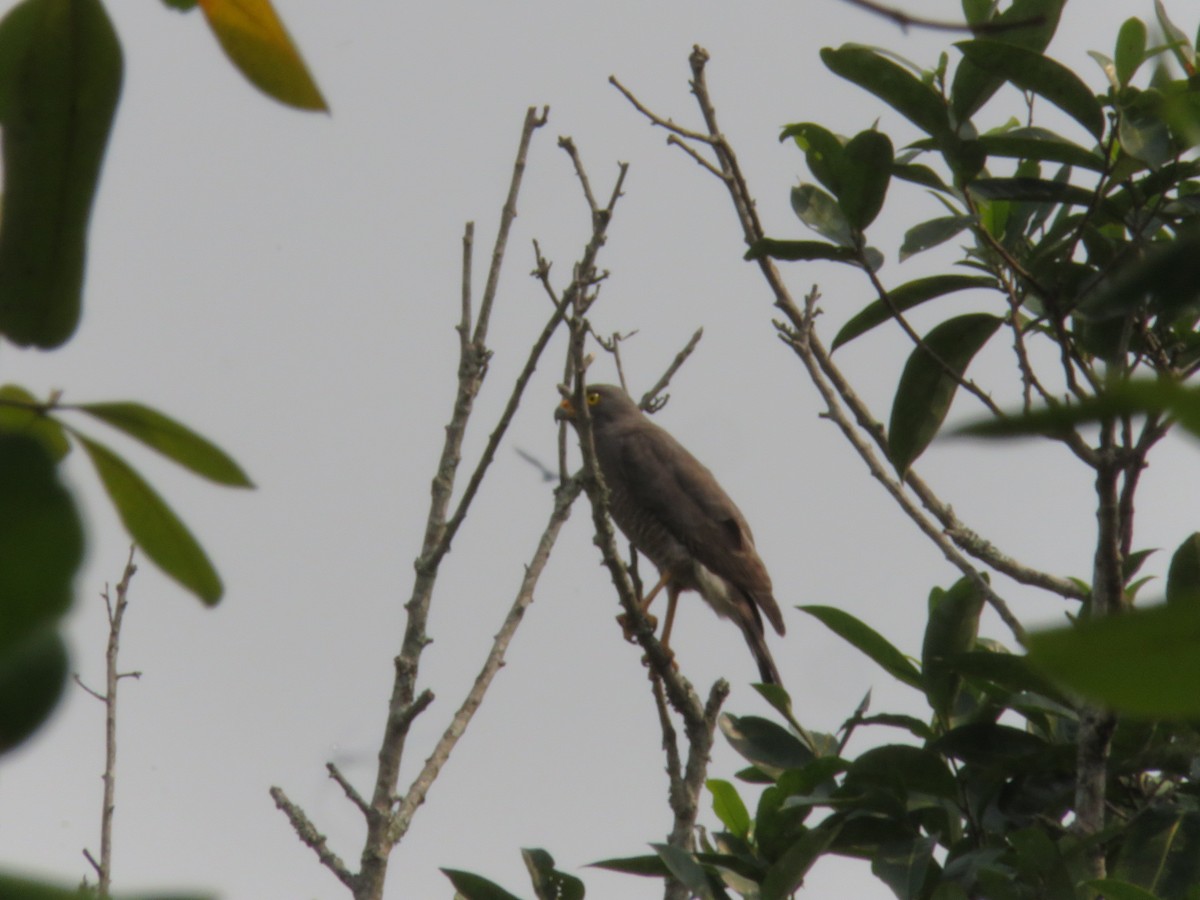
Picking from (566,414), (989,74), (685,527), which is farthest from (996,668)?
(685,527)

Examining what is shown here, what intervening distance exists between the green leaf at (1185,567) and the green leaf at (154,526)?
103 inches

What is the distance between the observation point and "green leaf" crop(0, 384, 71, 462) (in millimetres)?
566

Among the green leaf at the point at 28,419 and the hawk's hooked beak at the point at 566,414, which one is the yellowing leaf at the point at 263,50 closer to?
the green leaf at the point at 28,419

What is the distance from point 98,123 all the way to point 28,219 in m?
0.06

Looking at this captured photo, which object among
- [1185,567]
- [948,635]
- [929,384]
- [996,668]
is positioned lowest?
[996,668]

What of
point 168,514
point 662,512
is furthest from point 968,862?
point 662,512

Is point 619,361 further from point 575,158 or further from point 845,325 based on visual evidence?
point 845,325

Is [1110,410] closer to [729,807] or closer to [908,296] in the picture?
[908,296]

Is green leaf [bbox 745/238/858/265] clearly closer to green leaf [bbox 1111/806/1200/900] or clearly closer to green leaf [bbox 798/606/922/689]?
green leaf [bbox 798/606/922/689]

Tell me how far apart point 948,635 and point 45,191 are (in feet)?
9.18

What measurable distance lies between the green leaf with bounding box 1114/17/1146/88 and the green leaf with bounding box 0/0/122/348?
2985mm

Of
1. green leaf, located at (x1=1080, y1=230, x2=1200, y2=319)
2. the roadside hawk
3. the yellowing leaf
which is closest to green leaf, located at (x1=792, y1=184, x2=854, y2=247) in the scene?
the yellowing leaf

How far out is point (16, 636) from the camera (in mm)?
350

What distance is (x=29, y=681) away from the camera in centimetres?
35
